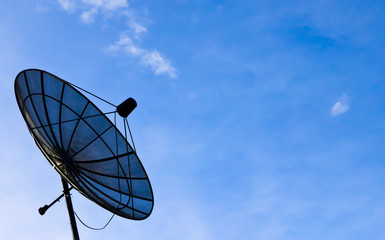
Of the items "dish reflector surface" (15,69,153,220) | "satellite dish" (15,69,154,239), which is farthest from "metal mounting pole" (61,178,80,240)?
"dish reflector surface" (15,69,153,220)

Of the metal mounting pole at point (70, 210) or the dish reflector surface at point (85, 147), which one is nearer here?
the metal mounting pole at point (70, 210)

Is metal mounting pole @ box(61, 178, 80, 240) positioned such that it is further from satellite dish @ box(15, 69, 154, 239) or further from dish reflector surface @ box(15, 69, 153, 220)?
dish reflector surface @ box(15, 69, 153, 220)

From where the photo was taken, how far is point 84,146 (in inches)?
511

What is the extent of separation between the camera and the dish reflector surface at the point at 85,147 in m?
11.9

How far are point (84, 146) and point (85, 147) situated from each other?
0.05m

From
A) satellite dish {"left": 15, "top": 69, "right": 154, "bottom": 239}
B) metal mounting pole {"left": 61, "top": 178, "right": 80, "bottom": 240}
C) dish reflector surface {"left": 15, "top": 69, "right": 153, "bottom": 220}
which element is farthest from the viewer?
dish reflector surface {"left": 15, "top": 69, "right": 153, "bottom": 220}

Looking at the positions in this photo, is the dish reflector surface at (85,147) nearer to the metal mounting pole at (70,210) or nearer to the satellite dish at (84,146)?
the satellite dish at (84,146)

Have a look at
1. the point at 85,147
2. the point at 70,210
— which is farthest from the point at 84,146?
the point at 70,210

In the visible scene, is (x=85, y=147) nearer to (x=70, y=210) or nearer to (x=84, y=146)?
(x=84, y=146)

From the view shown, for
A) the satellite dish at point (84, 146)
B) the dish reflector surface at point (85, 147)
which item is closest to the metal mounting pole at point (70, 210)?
the satellite dish at point (84, 146)

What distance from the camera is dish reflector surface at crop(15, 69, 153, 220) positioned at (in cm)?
1189

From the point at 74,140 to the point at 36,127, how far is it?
142 centimetres

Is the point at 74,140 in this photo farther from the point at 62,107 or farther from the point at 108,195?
the point at 108,195

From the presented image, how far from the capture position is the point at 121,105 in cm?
1127
